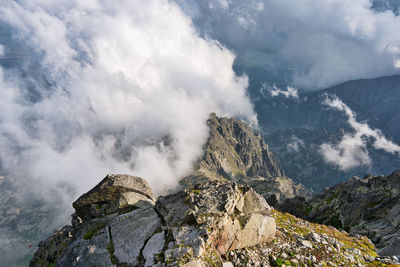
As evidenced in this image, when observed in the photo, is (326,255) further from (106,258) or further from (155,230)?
(106,258)

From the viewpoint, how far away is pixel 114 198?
26.7 m

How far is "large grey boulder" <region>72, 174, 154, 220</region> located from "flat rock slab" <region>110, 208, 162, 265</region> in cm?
306

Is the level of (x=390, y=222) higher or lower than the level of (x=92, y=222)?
higher

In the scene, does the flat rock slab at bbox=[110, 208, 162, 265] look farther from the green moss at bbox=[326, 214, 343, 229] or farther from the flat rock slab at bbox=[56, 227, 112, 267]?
the green moss at bbox=[326, 214, 343, 229]

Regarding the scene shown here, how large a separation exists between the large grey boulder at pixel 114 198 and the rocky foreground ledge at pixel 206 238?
72.1 inches

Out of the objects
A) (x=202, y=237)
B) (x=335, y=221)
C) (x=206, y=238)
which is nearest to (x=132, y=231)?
(x=202, y=237)

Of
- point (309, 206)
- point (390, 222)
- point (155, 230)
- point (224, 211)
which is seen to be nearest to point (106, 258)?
point (155, 230)

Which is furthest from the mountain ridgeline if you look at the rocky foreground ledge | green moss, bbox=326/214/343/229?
green moss, bbox=326/214/343/229

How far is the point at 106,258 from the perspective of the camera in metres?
17.5

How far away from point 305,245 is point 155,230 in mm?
13453

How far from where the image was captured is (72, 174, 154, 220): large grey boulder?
25.0 metres

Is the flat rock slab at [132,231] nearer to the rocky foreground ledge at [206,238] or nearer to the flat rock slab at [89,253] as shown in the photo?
the rocky foreground ledge at [206,238]

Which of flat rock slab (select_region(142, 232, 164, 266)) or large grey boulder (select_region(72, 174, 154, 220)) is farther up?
large grey boulder (select_region(72, 174, 154, 220))

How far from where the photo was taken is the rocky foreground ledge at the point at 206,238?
50.4 ft
